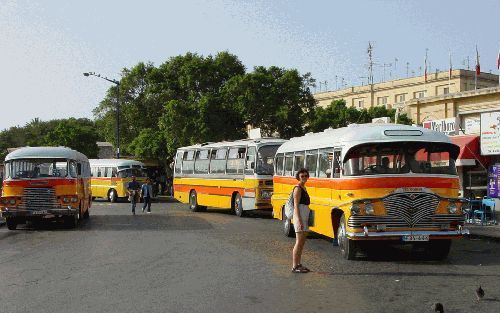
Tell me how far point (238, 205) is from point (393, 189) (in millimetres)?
14915

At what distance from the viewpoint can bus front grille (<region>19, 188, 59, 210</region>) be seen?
2075 centimetres

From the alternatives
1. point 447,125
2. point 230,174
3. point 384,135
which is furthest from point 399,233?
point 447,125

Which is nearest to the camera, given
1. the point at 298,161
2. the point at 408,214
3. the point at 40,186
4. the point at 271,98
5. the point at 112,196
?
the point at 408,214

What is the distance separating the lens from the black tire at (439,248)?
12.8m

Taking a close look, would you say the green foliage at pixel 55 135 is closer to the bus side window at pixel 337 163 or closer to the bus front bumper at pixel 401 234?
the bus side window at pixel 337 163

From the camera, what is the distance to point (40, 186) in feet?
68.5

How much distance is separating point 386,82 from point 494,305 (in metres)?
100

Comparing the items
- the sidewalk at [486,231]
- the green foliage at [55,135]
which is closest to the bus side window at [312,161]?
the sidewalk at [486,231]

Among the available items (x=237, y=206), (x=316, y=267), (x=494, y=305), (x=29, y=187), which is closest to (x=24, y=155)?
(x=29, y=187)

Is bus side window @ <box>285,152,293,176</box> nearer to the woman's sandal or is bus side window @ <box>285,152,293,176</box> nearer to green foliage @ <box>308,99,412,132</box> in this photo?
the woman's sandal

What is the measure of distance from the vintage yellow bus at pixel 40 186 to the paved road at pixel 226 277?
Result: 10.3 feet

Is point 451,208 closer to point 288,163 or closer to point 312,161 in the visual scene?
point 312,161

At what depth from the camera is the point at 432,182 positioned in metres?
12.4

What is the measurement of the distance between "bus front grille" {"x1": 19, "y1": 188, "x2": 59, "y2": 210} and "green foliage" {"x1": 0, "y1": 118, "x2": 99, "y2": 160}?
66.2 meters
